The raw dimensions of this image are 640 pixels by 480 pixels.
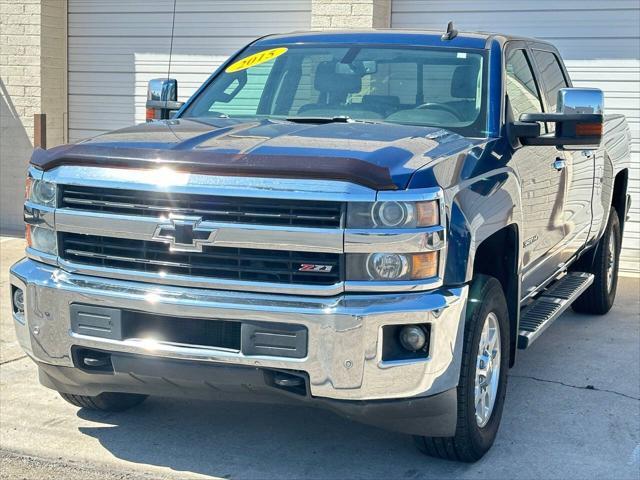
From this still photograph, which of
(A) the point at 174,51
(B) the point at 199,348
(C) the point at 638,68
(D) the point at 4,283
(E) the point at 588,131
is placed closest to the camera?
(B) the point at 199,348

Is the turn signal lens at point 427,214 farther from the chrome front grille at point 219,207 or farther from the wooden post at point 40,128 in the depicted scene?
the wooden post at point 40,128

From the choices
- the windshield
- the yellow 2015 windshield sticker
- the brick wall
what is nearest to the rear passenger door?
the windshield

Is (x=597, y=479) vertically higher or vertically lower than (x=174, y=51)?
lower

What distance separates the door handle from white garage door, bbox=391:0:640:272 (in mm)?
3911

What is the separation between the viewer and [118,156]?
4.24 meters

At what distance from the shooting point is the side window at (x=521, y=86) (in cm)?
551

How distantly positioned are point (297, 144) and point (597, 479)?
1906 mm

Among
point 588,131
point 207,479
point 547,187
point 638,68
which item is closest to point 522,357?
point 547,187

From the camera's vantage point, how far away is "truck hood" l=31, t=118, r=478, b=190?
3.95 metres

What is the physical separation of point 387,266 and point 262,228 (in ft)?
1.63

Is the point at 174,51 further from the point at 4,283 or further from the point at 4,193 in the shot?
the point at 4,283

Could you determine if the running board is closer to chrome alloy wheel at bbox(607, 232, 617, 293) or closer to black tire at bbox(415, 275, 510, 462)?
black tire at bbox(415, 275, 510, 462)

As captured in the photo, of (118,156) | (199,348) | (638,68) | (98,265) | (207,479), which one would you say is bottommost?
(207,479)

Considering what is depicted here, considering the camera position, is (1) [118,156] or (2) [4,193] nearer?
(1) [118,156]
